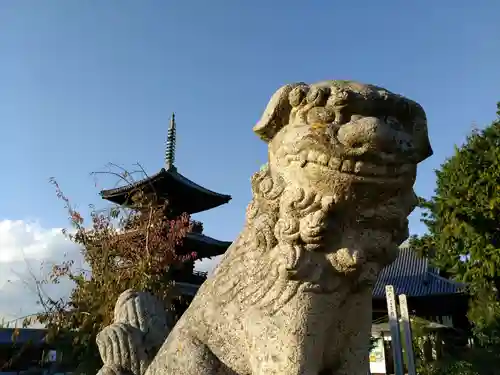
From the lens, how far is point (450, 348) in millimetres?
11664

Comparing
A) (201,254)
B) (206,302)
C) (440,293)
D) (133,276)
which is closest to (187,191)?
(201,254)

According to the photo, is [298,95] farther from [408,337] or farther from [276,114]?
[408,337]

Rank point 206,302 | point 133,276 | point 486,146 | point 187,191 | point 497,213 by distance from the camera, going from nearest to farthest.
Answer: point 206,302
point 133,276
point 497,213
point 486,146
point 187,191

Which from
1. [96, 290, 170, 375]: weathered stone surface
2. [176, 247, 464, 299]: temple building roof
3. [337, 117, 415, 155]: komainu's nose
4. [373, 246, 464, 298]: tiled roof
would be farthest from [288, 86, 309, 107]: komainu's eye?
[373, 246, 464, 298]: tiled roof

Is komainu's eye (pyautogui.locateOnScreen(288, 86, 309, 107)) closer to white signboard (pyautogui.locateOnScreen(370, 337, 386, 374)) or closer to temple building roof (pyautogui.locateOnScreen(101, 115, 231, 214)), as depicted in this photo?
temple building roof (pyautogui.locateOnScreen(101, 115, 231, 214))

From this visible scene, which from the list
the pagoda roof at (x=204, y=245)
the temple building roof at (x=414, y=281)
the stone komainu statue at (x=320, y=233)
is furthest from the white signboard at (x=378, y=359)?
the stone komainu statue at (x=320, y=233)

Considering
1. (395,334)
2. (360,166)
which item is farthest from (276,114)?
(395,334)

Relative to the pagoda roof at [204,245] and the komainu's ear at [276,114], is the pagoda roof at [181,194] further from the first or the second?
the komainu's ear at [276,114]

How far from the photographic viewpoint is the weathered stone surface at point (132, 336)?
193cm

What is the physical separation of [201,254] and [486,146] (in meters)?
8.69

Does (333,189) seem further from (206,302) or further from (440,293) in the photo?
(440,293)

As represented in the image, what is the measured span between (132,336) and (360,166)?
127 centimetres

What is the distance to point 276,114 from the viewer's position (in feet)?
5.06

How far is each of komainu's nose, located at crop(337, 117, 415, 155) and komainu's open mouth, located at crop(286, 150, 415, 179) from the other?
4 cm
